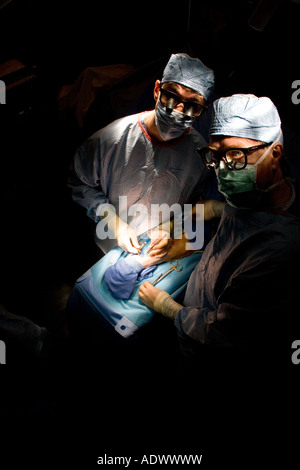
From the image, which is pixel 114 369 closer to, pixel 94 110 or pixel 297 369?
pixel 297 369

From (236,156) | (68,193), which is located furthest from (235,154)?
(68,193)

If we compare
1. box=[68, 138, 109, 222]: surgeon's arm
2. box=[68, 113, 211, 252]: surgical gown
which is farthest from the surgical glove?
box=[68, 138, 109, 222]: surgeon's arm

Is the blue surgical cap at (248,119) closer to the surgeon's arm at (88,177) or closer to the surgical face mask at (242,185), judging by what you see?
the surgical face mask at (242,185)

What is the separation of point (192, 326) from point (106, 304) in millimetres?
769

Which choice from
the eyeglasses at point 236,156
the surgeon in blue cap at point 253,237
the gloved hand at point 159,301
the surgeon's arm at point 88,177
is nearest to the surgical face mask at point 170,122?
the surgeon in blue cap at point 253,237

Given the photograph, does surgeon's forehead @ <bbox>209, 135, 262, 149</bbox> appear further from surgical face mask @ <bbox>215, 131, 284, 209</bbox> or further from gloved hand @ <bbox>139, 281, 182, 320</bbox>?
gloved hand @ <bbox>139, 281, 182, 320</bbox>

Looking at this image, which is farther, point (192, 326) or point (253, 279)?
point (192, 326)

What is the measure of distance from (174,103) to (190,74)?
0.81 ft

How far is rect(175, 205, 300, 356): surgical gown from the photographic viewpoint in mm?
1396

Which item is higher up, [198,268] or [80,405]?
[198,268]
